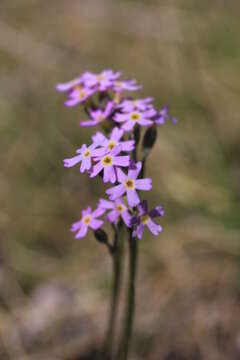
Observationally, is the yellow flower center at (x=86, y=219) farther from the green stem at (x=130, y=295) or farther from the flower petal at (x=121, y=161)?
the flower petal at (x=121, y=161)

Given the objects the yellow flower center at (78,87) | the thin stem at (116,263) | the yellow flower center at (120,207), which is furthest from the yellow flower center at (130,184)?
the yellow flower center at (78,87)

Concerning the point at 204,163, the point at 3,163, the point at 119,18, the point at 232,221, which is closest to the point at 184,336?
the point at 232,221

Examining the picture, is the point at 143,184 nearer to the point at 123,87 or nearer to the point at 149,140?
the point at 149,140

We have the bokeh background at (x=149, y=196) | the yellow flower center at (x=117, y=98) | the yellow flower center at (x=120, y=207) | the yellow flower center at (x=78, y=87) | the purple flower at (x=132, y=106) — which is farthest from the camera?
the bokeh background at (x=149, y=196)

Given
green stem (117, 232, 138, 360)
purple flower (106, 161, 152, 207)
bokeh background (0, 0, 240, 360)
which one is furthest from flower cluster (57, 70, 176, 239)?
bokeh background (0, 0, 240, 360)

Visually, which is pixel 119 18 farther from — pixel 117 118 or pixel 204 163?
pixel 117 118

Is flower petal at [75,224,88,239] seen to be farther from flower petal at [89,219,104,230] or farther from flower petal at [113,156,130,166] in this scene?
flower petal at [113,156,130,166]
